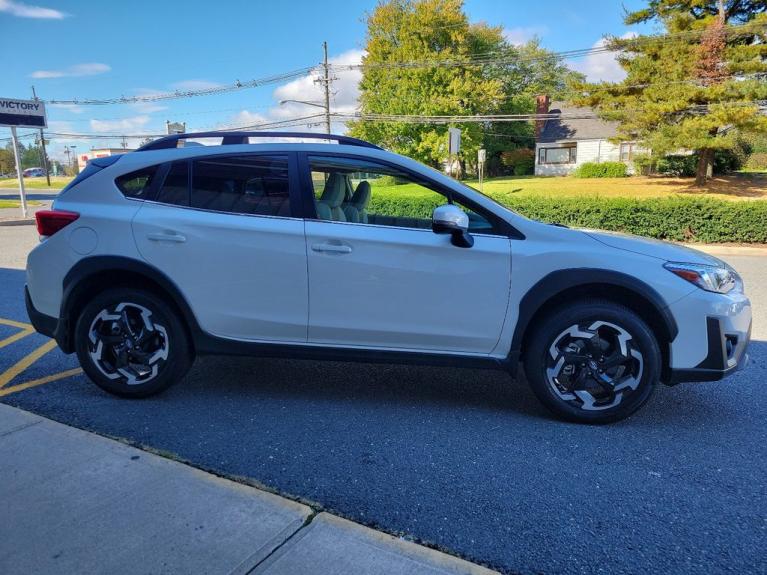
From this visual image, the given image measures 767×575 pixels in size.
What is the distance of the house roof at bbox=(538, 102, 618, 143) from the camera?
1912 inches

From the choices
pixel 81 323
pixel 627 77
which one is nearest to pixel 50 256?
pixel 81 323

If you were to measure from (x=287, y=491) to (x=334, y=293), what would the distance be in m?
1.25

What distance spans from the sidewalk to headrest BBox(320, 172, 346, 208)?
1830mm

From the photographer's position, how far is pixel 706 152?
27000 millimetres

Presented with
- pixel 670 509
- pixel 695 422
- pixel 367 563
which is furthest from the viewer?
pixel 695 422

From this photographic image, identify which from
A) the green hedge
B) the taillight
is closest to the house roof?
the green hedge

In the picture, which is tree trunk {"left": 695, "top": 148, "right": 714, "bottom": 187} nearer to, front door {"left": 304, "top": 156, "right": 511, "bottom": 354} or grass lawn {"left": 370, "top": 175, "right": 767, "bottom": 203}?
grass lawn {"left": 370, "top": 175, "right": 767, "bottom": 203}

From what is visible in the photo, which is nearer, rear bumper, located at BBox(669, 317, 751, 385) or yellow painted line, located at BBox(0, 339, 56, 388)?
rear bumper, located at BBox(669, 317, 751, 385)

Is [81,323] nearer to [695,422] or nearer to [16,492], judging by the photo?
[16,492]

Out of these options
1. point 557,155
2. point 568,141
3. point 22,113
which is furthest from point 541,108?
point 22,113

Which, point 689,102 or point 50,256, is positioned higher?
point 689,102

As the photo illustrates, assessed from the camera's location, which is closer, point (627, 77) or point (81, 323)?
point (81, 323)

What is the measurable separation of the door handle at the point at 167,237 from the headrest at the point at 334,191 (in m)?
0.95

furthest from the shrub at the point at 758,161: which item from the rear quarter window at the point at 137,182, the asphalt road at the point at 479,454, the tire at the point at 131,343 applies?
the tire at the point at 131,343
